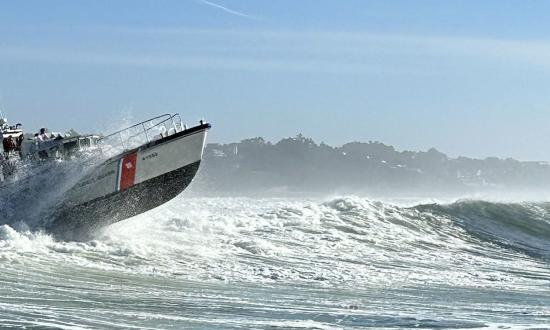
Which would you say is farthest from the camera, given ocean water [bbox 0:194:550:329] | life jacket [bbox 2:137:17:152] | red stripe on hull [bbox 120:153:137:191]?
life jacket [bbox 2:137:17:152]

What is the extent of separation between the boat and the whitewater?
0.37 meters

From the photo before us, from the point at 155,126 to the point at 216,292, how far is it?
703 centimetres

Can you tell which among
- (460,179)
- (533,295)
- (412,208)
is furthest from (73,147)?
(460,179)

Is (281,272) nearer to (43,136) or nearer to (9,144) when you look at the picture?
(43,136)

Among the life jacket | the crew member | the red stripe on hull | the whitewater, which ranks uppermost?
the crew member

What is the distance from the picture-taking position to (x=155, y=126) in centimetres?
2100

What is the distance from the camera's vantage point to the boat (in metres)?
20.6

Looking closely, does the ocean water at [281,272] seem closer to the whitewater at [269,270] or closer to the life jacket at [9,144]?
the whitewater at [269,270]

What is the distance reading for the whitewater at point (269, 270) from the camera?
12625mm

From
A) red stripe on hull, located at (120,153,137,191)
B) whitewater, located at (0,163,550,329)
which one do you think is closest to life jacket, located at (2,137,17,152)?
whitewater, located at (0,163,550,329)

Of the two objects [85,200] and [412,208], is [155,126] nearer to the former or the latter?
[85,200]

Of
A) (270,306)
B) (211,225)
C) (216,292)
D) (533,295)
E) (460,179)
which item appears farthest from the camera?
(460,179)

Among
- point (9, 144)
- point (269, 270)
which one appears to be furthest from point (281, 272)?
point (9, 144)

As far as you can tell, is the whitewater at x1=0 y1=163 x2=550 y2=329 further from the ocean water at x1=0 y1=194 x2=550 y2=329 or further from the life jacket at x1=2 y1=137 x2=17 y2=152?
the life jacket at x1=2 y1=137 x2=17 y2=152
